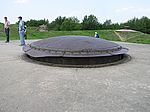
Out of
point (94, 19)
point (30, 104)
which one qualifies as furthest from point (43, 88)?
point (94, 19)

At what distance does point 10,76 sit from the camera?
4738 millimetres

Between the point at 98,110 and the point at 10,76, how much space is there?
228cm

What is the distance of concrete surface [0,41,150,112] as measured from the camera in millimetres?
3307

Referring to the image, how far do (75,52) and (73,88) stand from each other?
6.33 ft

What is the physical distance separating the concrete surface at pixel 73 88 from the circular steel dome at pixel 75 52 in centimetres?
34

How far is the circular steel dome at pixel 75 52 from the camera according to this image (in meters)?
5.76

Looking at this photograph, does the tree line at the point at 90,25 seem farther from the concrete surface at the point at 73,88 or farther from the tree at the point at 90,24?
the concrete surface at the point at 73,88

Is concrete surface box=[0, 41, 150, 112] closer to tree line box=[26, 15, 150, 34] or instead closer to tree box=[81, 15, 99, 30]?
tree line box=[26, 15, 150, 34]

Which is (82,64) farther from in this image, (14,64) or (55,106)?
(55,106)

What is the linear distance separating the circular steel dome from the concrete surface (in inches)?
13.3

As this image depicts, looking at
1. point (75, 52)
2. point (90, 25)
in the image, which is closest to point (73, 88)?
point (75, 52)

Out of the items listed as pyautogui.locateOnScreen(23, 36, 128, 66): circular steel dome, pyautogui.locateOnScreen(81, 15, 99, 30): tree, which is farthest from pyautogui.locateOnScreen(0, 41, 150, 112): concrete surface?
pyautogui.locateOnScreen(81, 15, 99, 30): tree

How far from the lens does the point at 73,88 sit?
4051mm

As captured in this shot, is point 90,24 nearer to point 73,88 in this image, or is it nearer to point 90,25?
point 90,25
